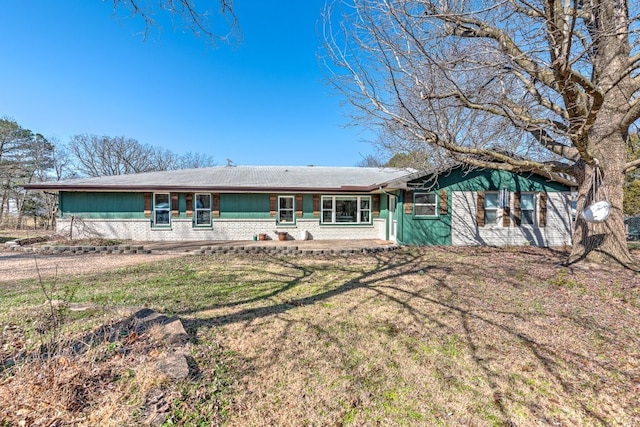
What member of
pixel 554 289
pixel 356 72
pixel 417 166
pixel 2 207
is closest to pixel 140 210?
pixel 356 72

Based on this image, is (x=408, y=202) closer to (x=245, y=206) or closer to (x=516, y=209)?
(x=516, y=209)

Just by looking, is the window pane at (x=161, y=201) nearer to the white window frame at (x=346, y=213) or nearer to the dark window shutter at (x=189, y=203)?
the dark window shutter at (x=189, y=203)

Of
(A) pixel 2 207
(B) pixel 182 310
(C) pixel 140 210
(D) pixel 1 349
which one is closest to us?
(D) pixel 1 349

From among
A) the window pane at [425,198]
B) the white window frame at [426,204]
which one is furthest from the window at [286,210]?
the window pane at [425,198]

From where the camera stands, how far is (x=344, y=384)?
283cm

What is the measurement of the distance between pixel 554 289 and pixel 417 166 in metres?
7.70

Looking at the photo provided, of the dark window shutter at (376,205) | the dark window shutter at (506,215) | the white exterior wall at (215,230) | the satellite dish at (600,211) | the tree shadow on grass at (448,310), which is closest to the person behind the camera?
the tree shadow on grass at (448,310)

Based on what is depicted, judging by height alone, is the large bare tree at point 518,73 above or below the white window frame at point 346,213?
above

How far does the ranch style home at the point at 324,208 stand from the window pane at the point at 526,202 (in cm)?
4

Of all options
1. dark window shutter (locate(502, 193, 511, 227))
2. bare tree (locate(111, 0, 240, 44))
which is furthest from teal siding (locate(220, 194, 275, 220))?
Answer: dark window shutter (locate(502, 193, 511, 227))

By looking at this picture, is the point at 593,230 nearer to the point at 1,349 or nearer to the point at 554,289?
the point at 554,289

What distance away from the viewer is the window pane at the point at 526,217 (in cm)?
1182

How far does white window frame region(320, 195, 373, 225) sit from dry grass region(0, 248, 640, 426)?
22.2 ft

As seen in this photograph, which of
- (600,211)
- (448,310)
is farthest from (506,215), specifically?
(448,310)
